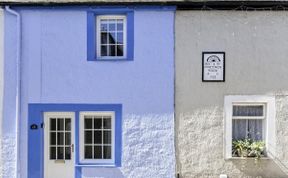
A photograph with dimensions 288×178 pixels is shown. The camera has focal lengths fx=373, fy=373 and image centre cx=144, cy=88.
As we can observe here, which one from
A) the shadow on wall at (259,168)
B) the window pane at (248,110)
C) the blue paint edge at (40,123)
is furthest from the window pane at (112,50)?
the shadow on wall at (259,168)

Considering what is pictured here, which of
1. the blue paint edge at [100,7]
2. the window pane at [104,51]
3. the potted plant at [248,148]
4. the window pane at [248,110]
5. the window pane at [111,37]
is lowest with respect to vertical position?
the potted plant at [248,148]

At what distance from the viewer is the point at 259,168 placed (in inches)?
391

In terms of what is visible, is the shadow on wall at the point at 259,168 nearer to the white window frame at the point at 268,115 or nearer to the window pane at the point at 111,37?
the white window frame at the point at 268,115

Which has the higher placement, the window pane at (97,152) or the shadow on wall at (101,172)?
the window pane at (97,152)

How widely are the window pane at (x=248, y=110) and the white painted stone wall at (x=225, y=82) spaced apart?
42 cm

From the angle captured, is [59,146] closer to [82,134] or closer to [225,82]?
[82,134]

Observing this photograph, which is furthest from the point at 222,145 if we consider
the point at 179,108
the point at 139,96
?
the point at 139,96

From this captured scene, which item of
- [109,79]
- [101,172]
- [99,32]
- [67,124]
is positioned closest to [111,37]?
[99,32]

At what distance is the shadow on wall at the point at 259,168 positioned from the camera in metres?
9.92

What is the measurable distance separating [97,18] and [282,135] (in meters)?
5.92

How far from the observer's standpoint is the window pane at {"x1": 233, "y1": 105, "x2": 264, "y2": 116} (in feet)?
33.2

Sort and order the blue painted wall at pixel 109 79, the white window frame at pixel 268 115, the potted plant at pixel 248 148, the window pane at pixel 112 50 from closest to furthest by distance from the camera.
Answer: the potted plant at pixel 248 148
the white window frame at pixel 268 115
the blue painted wall at pixel 109 79
the window pane at pixel 112 50

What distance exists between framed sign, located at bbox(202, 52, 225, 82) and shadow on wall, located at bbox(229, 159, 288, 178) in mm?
2274

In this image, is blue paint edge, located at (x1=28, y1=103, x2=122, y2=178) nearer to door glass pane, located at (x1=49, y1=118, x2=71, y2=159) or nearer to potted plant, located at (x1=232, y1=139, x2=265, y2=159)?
door glass pane, located at (x1=49, y1=118, x2=71, y2=159)
